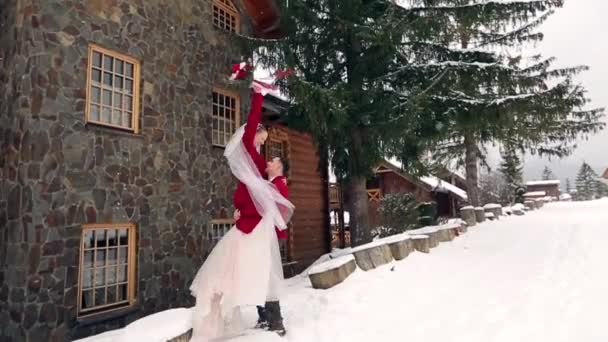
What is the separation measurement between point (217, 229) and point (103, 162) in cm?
327

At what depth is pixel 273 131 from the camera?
12.6 metres

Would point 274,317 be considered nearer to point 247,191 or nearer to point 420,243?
point 247,191

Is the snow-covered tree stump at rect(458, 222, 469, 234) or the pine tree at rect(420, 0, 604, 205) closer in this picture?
the pine tree at rect(420, 0, 604, 205)

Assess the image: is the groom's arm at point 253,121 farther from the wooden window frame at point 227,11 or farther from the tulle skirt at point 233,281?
the wooden window frame at point 227,11

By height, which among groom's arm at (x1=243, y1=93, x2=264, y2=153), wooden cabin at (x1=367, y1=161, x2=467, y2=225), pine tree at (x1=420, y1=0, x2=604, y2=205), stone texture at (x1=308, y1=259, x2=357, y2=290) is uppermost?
pine tree at (x1=420, y1=0, x2=604, y2=205)

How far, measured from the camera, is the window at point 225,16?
10.3 m

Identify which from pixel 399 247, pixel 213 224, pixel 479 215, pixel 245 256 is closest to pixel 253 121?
pixel 245 256

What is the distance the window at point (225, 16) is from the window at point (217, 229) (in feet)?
15.0

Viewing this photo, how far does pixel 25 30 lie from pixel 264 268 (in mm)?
5370

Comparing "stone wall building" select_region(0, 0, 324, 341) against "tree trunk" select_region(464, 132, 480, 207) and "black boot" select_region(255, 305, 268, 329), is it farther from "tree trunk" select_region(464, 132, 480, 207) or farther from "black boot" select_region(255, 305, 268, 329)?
"tree trunk" select_region(464, 132, 480, 207)

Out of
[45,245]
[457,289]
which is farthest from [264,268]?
[45,245]

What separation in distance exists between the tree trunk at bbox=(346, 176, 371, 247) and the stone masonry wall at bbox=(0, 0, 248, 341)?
3636mm

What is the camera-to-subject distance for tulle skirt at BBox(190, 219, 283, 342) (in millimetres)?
4035

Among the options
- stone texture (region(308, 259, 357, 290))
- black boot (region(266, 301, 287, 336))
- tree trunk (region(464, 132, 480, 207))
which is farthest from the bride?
tree trunk (region(464, 132, 480, 207))
